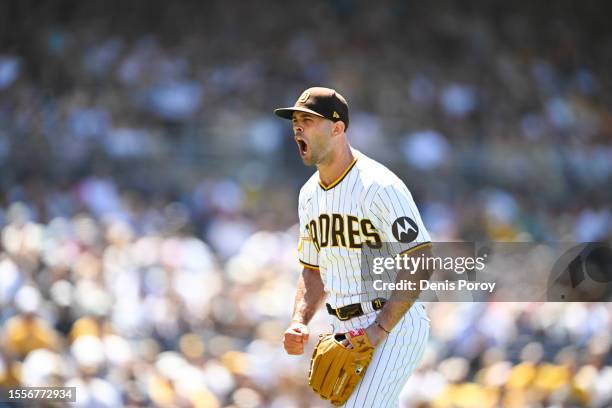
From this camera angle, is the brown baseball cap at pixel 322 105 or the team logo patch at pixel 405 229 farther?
the brown baseball cap at pixel 322 105

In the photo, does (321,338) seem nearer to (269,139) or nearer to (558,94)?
(269,139)

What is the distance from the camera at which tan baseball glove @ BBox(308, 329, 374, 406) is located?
3271mm

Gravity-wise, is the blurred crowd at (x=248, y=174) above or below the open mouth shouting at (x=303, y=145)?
above

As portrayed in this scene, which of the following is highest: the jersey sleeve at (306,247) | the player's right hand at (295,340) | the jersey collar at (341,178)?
the jersey collar at (341,178)

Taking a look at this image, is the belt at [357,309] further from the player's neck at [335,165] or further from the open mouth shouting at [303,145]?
the open mouth shouting at [303,145]

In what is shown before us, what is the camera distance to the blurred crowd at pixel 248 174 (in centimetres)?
651

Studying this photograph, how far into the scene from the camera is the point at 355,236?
3.43 meters

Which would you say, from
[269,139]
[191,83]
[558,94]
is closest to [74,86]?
[191,83]

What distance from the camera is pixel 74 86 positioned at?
30.1ft

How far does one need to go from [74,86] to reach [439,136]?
359cm

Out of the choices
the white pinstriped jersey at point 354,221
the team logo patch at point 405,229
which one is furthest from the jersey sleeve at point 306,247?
the team logo patch at point 405,229

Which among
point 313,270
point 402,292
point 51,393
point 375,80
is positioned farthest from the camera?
point 375,80

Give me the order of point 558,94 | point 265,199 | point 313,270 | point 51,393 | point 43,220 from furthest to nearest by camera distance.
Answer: point 558,94
point 265,199
point 43,220
point 51,393
point 313,270

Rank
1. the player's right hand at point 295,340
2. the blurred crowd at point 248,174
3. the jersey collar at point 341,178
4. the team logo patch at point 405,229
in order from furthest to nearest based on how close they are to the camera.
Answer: the blurred crowd at point 248,174, the jersey collar at point 341,178, the player's right hand at point 295,340, the team logo patch at point 405,229
